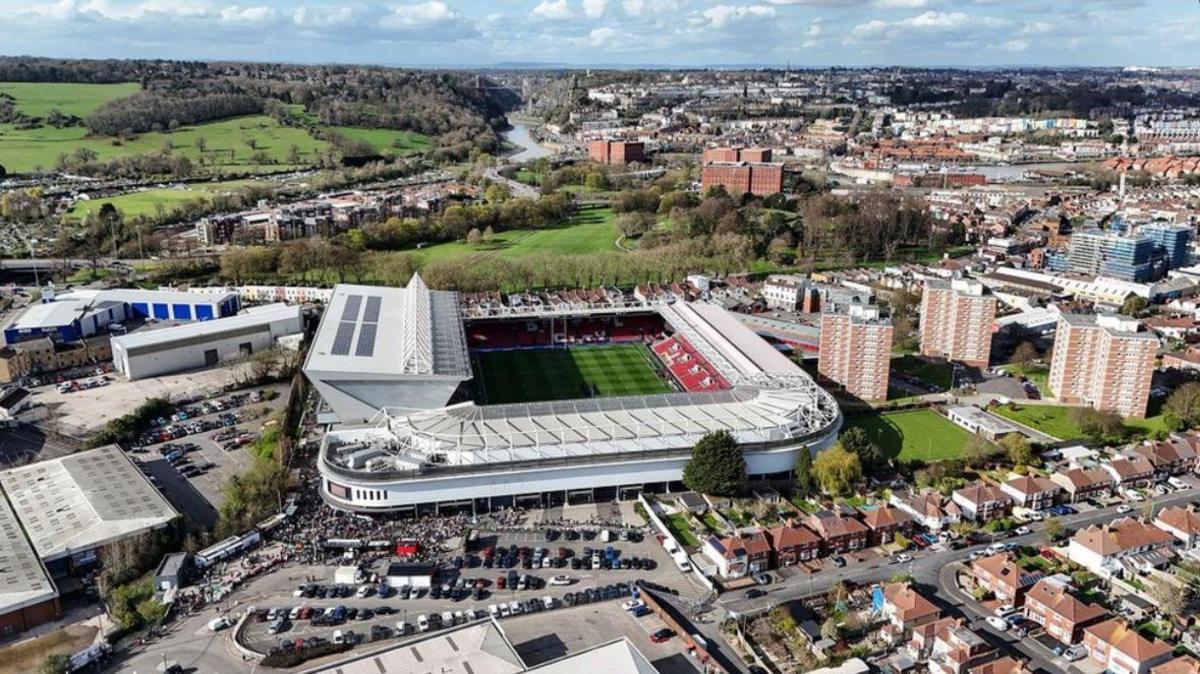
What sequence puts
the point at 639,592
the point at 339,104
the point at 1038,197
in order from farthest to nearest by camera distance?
1. the point at 339,104
2. the point at 1038,197
3. the point at 639,592

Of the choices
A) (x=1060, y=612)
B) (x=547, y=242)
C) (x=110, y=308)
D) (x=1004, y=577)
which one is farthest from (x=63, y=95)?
(x=1060, y=612)

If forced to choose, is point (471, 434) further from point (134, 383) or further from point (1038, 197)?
point (1038, 197)

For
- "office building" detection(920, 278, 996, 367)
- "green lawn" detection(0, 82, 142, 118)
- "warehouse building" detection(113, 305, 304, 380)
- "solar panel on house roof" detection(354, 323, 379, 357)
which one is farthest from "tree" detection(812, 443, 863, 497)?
"green lawn" detection(0, 82, 142, 118)

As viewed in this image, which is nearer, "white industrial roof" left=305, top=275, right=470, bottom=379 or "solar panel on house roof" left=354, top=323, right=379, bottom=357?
"white industrial roof" left=305, top=275, right=470, bottom=379

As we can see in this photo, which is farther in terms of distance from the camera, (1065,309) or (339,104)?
(339,104)

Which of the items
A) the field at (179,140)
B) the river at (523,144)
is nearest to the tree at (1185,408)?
the river at (523,144)

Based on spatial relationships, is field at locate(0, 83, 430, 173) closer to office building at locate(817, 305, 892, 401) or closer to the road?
office building at locate(817, 305, 892, 401)

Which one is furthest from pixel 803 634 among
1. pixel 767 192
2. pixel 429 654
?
pixel 767 192
